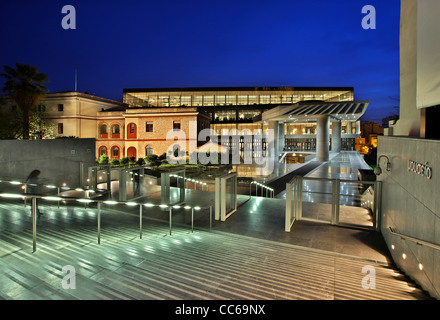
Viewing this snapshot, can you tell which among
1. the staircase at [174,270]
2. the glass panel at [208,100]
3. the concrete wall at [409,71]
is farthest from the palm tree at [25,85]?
the glass panel at [208,100]

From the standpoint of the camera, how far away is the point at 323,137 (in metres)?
30.4

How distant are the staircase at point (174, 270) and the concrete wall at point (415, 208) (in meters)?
0.43

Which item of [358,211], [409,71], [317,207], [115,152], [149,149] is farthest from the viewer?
[115,152]

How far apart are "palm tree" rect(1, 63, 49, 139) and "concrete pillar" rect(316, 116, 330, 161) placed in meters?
27.8

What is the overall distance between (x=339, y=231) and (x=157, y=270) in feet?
20.3

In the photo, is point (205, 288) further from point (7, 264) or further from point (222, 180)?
point (222, 180)

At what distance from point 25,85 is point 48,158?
516 inches

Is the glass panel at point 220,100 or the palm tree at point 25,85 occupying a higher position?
the glass panel at point 220,100

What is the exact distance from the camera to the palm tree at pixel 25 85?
21969 millimetres

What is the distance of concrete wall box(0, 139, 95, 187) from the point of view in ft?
40.1
